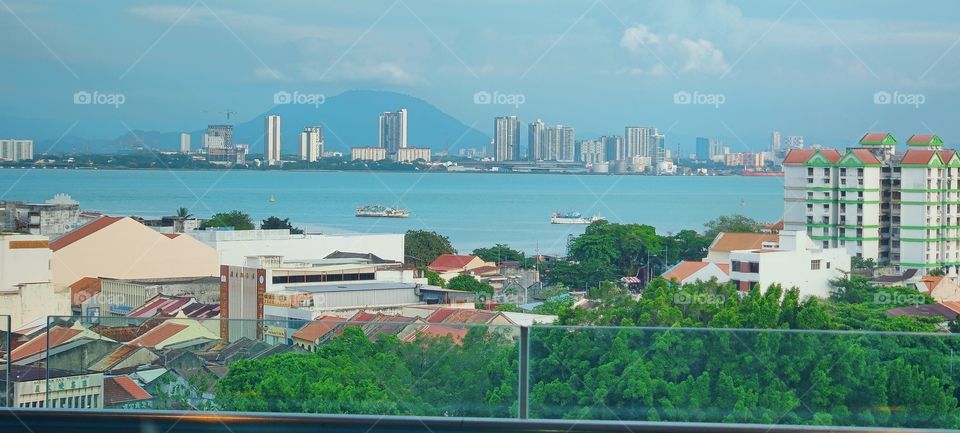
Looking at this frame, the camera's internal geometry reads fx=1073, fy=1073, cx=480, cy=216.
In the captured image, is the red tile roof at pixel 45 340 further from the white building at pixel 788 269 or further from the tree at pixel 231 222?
the tree at pixel 231 222

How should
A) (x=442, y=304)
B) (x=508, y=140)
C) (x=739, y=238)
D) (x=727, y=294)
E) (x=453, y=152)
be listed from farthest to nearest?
(x=453, y=152), (x=508, y=140), (x=739, y=238), (x=442, y=304), (x=727, y=294)

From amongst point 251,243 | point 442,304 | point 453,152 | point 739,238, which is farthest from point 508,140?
point 442,304

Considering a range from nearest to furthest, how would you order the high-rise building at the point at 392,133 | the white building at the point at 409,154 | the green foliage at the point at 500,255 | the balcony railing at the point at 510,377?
1. the balcony railing at the point at 510,377
2. the green foliage at the point at 500,255
3. the white building at the point at 409,154
4. the high-rise building at the point at 392,133

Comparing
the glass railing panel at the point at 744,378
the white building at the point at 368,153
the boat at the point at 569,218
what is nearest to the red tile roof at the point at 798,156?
the boat at the point at 569,218

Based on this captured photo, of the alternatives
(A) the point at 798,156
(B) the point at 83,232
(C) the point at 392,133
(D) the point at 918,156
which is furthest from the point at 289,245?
(C) the point at 392,133

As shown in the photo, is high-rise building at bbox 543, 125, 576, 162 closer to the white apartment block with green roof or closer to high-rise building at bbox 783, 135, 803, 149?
high-rise building at bbox 783, 135, 803, 149

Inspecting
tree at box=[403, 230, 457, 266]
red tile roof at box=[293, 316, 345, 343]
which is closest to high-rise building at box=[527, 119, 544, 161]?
tree at box=[403, 230, 457, 266]

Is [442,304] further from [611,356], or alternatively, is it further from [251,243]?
[611,356]
